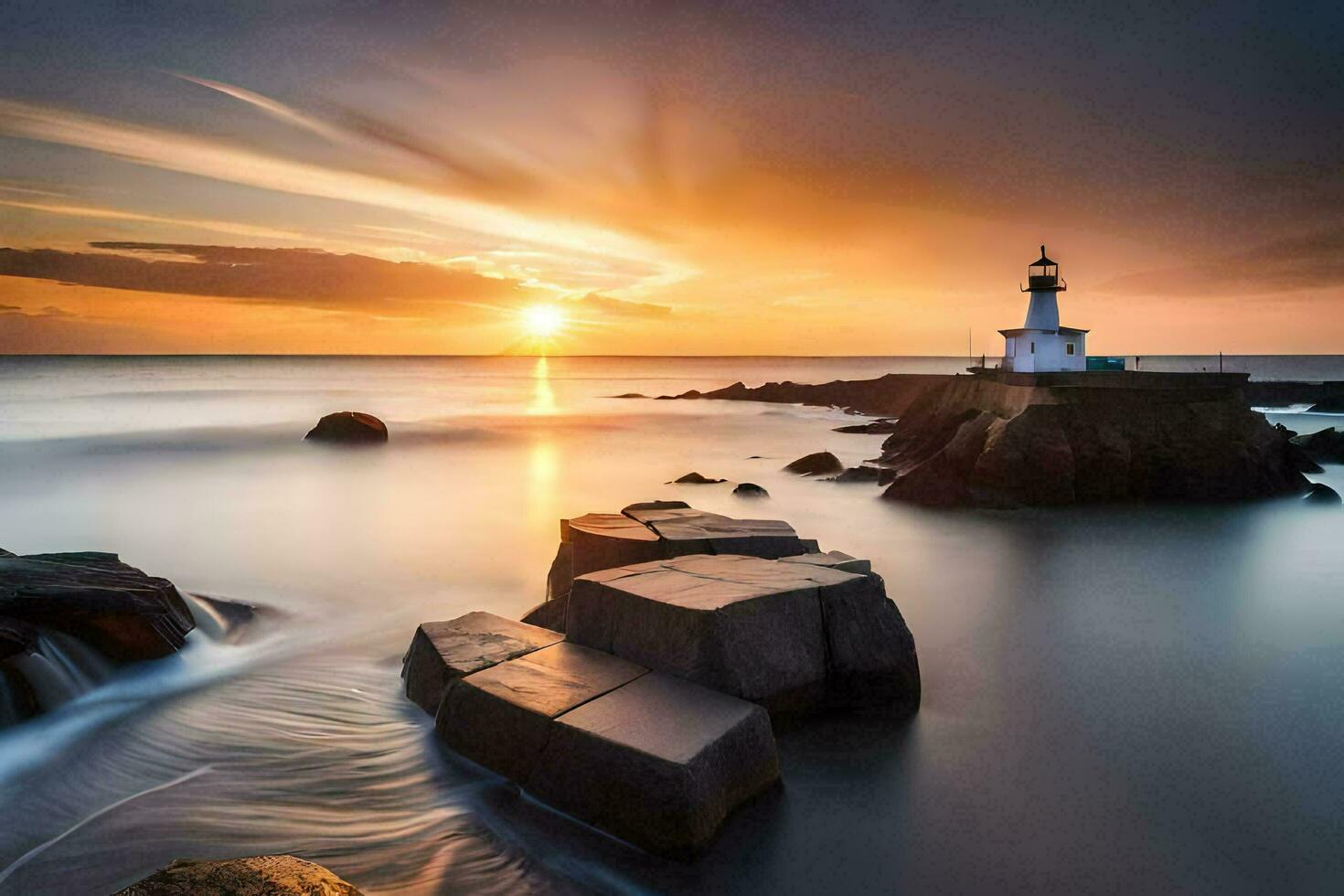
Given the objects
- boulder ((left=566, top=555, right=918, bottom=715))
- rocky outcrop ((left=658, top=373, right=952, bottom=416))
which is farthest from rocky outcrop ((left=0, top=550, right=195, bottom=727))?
rocky outcrop ((left=658, top=373, right=952, bottom=416))

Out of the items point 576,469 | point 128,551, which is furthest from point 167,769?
point 576,469

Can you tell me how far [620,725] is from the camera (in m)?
3.64

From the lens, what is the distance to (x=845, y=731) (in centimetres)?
474

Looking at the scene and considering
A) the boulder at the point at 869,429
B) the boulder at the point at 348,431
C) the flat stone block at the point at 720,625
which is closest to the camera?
the flat stone block at the point at 720,625

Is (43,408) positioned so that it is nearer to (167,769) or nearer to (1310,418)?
(167,769)

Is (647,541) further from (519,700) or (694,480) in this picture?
(694,480)

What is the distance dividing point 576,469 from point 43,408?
33092 millimetres

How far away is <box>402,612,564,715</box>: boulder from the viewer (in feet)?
15.5

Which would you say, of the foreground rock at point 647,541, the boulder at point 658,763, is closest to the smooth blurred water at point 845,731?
the boulder at point 658,763

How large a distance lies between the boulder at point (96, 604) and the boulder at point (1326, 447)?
26232 mm

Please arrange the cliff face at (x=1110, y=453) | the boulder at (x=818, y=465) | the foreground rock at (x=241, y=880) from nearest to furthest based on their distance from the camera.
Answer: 1. the foreground rock at (x=241, y=880)
2. the cliff face at (x=1110, y=453)
3. the boulder at (x=818, y=465)

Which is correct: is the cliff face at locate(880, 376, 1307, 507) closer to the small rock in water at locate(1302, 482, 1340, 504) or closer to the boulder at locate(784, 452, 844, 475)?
the small rock in water at locate(1302, 482, 1340, 504)

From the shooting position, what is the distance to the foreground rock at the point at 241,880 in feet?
7.91

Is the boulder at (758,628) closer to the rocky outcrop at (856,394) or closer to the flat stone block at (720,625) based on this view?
the flat stone block at (720,625)
